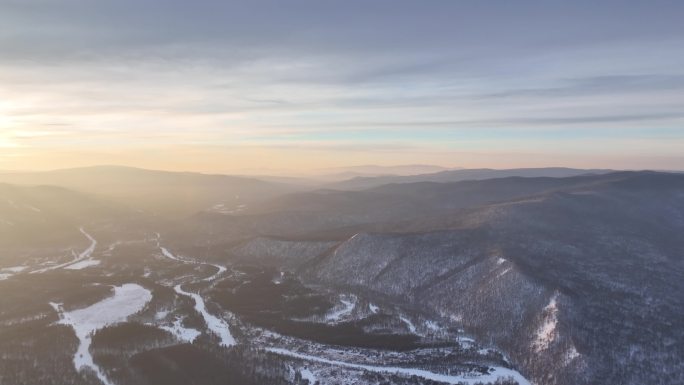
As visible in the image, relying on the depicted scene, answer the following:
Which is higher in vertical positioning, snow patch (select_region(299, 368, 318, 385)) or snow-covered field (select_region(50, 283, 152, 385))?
snow patch (select_region(299, 368, 318, 385))

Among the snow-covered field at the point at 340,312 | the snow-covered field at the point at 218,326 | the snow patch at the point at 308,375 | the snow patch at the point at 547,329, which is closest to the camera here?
the snow patch at the point at 308,375

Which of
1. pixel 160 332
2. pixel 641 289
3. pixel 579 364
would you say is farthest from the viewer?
pixel 641 289

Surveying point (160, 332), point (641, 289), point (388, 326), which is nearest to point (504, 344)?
point (388, 326)

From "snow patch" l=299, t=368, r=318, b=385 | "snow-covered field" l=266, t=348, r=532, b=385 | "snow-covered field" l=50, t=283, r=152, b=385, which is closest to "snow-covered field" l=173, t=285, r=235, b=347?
"snow-covered field" l=50, t=283, r=152, b=385

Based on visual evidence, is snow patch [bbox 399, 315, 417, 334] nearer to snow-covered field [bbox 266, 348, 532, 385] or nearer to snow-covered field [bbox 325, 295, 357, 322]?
snow-covered field [bbox 325, 295, 357, 322]

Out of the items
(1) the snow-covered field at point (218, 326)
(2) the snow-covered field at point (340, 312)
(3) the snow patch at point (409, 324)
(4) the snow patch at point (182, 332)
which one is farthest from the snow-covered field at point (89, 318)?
(3) the snow patch at point (409, 324)

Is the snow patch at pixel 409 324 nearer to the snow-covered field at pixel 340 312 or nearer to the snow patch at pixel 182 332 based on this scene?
the snow-covered field at pixel 340 312

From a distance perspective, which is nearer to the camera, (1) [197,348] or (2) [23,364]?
(2) [23,364]

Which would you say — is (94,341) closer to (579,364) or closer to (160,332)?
(160,332)

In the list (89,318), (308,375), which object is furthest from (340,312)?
(89,318)

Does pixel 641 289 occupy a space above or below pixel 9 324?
above

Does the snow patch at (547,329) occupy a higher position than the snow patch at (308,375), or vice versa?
the snow patch at (547,329)
